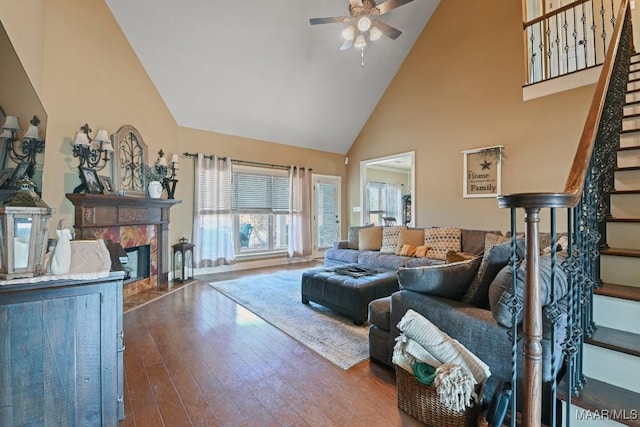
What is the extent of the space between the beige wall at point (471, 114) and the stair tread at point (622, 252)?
2755 mm

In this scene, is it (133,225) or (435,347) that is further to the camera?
(133,225)

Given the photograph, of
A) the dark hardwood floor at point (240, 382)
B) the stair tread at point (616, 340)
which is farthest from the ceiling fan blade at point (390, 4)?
the dark hardwood floor at point (240, 382)

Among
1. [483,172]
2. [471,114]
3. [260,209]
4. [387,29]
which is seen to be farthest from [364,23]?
[260,209]

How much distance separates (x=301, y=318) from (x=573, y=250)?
2546 mm

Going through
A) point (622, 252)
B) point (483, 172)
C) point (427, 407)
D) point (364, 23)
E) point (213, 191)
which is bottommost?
point (427, 407)

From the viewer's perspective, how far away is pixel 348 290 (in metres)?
3.06

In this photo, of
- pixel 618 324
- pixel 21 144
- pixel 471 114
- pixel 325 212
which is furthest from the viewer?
pixel 325 212

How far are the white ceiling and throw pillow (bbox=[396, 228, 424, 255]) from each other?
3.10m

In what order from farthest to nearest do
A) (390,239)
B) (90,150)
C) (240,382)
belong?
(390,239)
(90,150)
(240,382)

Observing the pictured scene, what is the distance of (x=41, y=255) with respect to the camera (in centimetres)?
128

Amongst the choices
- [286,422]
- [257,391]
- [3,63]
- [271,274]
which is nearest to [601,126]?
[286,422]

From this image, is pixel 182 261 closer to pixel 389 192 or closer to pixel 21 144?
pixel 21 144

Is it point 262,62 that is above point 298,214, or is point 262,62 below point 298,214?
above

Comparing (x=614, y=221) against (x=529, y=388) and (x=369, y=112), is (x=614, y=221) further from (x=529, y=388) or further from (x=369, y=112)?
(x=369, y=112)
